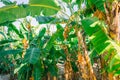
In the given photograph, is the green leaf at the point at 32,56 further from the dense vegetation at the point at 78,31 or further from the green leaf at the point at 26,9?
the green leaf at the point at 26,9

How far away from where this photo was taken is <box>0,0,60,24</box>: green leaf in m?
5.05

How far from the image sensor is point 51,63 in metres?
7.62

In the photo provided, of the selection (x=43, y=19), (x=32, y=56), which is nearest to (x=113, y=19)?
(x=43, y=19)

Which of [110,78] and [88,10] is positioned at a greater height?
[88,10]

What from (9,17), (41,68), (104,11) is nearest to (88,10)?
(104,11)

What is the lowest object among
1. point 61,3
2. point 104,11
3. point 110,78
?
point 110,78

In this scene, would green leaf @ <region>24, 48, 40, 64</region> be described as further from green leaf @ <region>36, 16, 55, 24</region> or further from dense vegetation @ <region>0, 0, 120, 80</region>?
green leaf @ <region>36, 16, 55, 24</region>

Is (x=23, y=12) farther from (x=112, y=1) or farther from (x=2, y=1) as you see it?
(x=112, y=1)

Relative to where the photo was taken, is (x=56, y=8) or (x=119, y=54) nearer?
(x=119, y=54)

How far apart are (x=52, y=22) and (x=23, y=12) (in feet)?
1.99

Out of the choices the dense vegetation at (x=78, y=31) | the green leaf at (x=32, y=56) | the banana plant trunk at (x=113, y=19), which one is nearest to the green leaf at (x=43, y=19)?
the dense vegetation at (x=78, y=31)

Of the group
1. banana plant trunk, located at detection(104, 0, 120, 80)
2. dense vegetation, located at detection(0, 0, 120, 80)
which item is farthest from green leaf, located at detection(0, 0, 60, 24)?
banana plant trunk, located at detection(104, 0, 120, 80)

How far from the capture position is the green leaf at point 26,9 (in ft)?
16.6

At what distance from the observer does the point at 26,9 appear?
5129 mm
